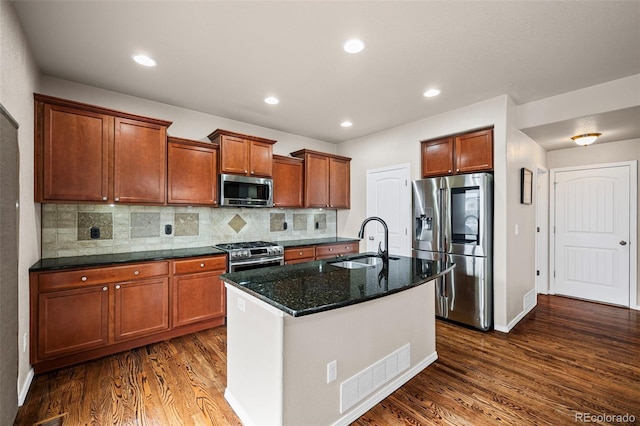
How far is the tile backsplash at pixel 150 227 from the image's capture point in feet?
9.45

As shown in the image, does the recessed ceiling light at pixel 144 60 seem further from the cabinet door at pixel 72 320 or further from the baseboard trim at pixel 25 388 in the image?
the baseboard trim at pixel 25 388

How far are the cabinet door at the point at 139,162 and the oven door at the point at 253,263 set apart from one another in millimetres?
1078

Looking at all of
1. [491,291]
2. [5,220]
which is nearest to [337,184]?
[491,291]

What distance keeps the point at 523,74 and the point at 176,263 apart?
13.0ft

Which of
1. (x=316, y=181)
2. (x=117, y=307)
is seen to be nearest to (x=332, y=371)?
(x=117, y=307)

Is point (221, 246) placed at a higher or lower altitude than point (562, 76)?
lower

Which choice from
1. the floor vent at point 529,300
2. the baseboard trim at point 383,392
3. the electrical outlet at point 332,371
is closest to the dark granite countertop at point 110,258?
the electrical outlet at point 332,371

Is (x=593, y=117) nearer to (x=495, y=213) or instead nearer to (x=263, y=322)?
(x=495, y=213)

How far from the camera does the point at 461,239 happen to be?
353 cm

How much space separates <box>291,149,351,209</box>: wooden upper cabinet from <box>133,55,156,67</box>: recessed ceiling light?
2404 mm

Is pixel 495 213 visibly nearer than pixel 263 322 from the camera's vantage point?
No

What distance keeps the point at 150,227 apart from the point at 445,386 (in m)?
3.43

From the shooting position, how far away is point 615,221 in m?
4.18

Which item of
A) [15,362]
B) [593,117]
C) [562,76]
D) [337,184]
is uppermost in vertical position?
[562,76]
